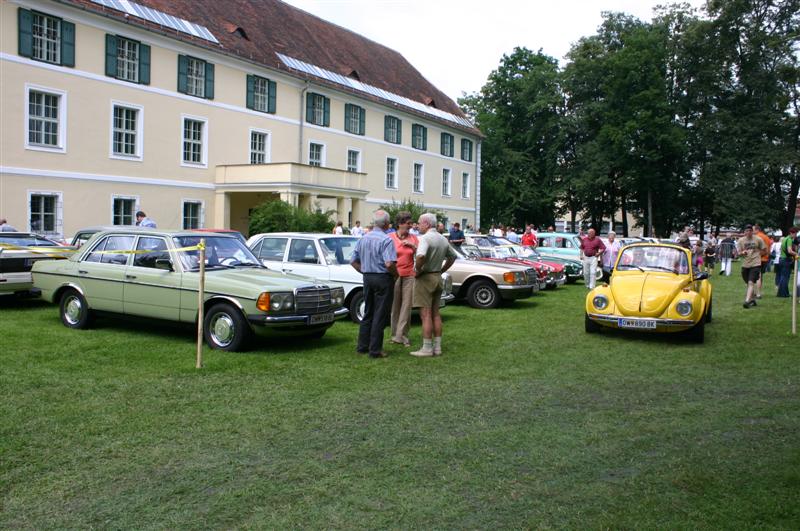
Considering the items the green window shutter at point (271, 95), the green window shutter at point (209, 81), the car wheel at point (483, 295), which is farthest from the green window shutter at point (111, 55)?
the car wheel at point (483, 295)

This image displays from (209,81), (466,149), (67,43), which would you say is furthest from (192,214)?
(466,149)

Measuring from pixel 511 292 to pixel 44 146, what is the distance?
1756 cm

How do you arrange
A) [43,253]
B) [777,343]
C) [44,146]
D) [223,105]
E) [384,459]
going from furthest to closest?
[223,105] < [44,146] < [43,253] < [777,343] < [384,459]

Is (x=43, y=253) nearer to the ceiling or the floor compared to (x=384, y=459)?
nearer to the ceiling

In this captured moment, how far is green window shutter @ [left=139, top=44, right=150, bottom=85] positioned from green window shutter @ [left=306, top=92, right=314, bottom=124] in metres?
9.57

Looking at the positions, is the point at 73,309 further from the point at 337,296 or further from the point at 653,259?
the point at 653,259

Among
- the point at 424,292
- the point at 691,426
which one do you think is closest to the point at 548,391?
the point at 691,426

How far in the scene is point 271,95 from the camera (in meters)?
32.8

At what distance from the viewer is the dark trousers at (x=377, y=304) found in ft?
29.5

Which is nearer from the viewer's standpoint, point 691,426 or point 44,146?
point 691,426

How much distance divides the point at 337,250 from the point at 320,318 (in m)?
3.14

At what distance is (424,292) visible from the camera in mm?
9289

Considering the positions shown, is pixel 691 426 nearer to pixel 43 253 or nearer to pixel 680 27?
pixel 43 253

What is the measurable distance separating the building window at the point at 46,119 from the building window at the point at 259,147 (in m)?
9.41
